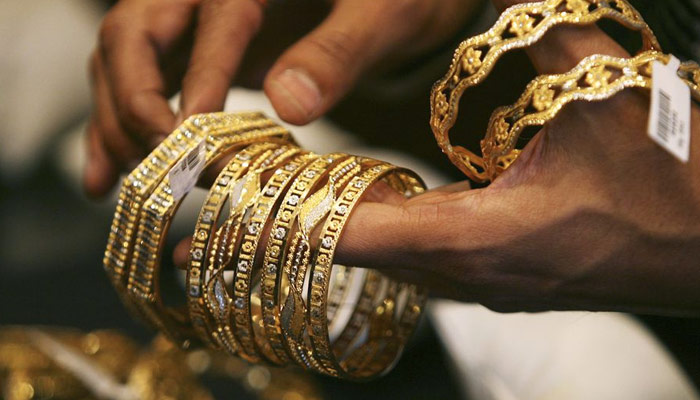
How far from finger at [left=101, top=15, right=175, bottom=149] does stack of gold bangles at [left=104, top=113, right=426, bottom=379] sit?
0.09 meters

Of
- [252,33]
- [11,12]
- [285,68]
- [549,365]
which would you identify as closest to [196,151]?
[285,68]

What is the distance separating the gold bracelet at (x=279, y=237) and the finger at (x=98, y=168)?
36 cm

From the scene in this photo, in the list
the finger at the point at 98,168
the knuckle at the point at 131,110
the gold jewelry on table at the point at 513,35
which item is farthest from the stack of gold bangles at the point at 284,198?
the finger at the point at 98,168

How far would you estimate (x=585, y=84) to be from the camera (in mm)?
416

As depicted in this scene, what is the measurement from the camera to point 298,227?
49 cm

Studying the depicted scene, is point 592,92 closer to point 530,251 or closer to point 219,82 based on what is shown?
point 530,251

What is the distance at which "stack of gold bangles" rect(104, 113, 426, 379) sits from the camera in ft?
1.62

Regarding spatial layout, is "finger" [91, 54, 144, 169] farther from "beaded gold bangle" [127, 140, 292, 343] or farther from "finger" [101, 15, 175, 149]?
"beaded gold bangle" [127, 140, 292, 343]

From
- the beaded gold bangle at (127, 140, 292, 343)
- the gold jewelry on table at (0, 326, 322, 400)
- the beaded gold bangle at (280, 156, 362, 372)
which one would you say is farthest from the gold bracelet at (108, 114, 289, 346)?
the gold jewelry on table at (0, 326, 322, 400)

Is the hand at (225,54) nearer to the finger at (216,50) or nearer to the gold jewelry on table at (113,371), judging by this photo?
the finger at (216,50)

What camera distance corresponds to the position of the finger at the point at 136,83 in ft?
2.16

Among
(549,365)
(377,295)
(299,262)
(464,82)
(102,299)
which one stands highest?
(464,82)

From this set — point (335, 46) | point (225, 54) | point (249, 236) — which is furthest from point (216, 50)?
point (249, 236)

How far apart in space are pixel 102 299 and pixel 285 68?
1.73 feet
